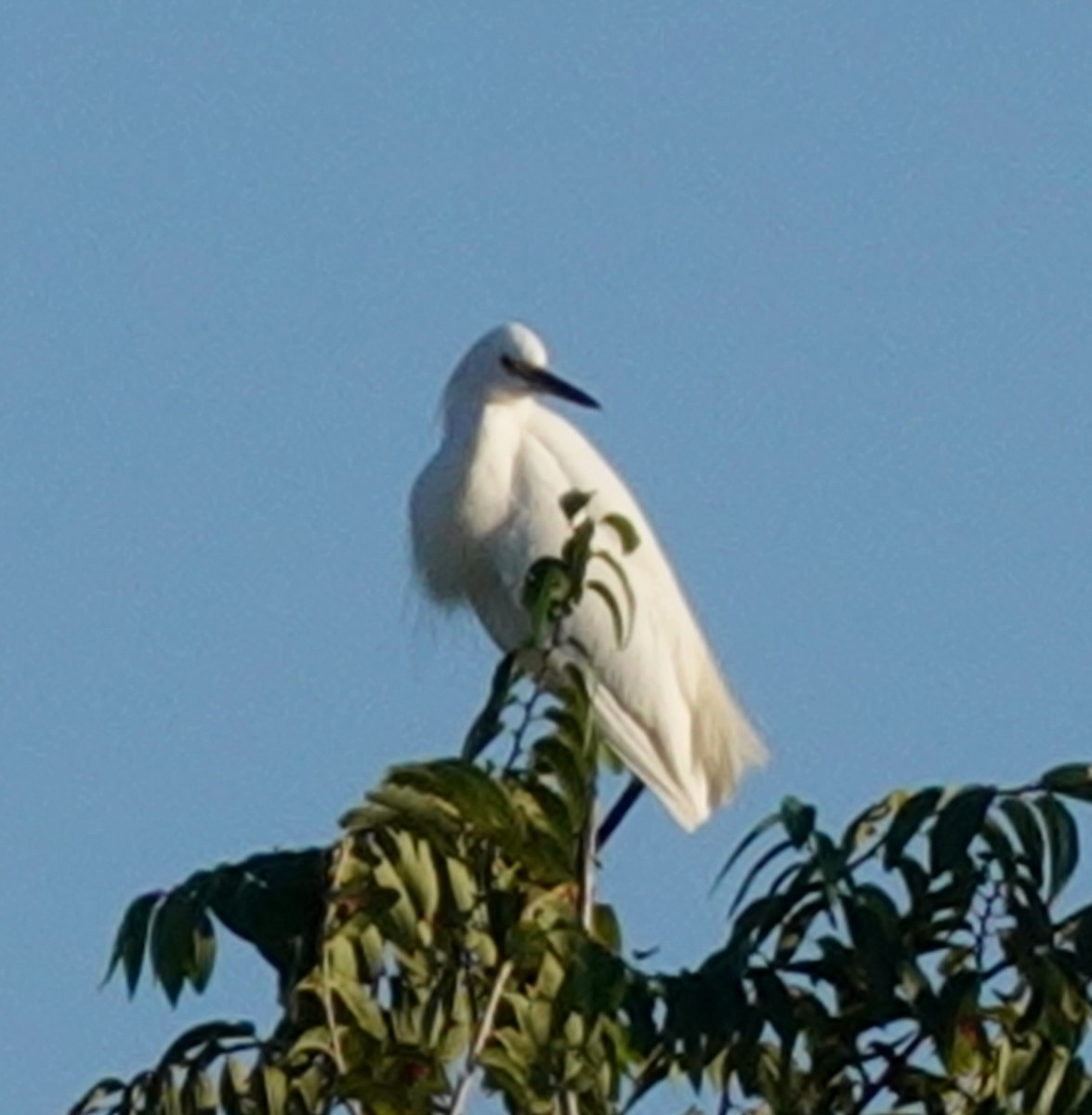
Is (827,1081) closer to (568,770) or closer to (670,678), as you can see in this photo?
(568,770)

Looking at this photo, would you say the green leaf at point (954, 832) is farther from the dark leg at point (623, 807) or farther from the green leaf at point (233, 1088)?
the dark leg at point (623, 807)

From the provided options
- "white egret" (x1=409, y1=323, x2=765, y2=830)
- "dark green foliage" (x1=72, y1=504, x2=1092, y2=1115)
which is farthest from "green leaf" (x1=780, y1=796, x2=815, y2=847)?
"white egret" (x1=409, y1=323, x2=765, y2=830)

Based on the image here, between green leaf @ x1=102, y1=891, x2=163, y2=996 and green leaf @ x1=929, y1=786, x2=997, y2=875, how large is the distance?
82cm

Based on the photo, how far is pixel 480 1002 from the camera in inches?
169

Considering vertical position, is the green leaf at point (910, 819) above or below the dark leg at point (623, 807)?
below

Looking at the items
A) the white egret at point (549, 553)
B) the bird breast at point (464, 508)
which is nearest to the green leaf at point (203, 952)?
the white egret at point (549, 553)

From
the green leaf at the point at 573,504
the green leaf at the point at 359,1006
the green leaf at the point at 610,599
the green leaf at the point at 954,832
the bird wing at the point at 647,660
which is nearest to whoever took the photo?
the green leaf at the point at 954,832

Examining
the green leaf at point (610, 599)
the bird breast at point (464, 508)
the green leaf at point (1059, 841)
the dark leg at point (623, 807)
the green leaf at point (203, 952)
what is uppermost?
the bird breast at point (464, 508)

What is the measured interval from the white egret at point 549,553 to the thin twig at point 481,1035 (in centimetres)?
314

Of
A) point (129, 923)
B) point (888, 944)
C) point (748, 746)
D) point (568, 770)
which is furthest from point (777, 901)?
point (748, 746)

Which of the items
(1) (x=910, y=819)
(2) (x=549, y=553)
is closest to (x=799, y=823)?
(1) (x=910, y=819)

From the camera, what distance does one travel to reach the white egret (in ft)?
25.2

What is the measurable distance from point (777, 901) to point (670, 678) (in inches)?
A: 149

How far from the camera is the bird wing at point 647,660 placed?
7.64 meters
